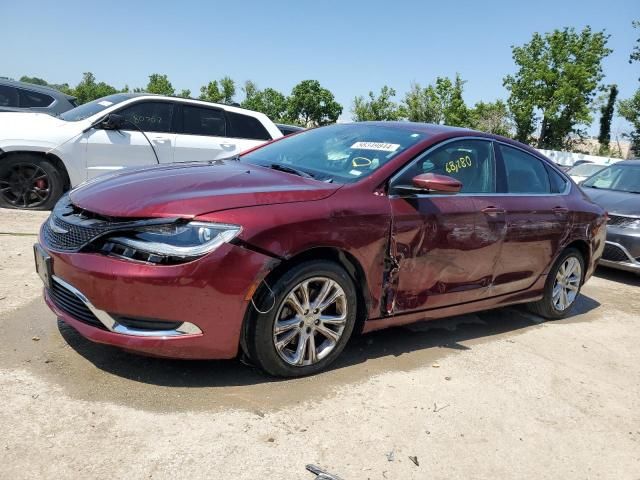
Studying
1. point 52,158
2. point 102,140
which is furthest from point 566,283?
point 52,158

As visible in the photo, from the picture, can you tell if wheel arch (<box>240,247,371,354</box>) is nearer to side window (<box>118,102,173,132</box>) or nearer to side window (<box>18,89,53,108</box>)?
side window (<box>118,102,173,132</box>)

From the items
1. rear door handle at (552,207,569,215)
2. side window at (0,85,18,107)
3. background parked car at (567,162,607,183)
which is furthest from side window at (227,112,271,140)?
background parked car at (567,162,607,183)

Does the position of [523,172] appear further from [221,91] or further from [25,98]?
[221,91]

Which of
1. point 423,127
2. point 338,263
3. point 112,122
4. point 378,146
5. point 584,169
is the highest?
point 423,127

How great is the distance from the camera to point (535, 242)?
4.77 metres

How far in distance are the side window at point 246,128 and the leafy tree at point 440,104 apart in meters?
43.0

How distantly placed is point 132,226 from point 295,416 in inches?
51.2

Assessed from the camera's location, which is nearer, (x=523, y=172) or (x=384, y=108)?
(x=523, y=172)

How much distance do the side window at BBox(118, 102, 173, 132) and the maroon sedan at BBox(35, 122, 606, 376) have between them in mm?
3815

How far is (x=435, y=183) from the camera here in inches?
142

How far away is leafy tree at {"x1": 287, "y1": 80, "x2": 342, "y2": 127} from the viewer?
61.7m

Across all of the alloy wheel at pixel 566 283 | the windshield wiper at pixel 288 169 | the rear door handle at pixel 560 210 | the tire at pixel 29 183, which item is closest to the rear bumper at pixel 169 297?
the windshield wiper at pixel 288 169

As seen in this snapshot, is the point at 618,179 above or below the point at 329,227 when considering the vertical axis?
above

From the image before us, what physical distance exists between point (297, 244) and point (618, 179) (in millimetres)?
7183
